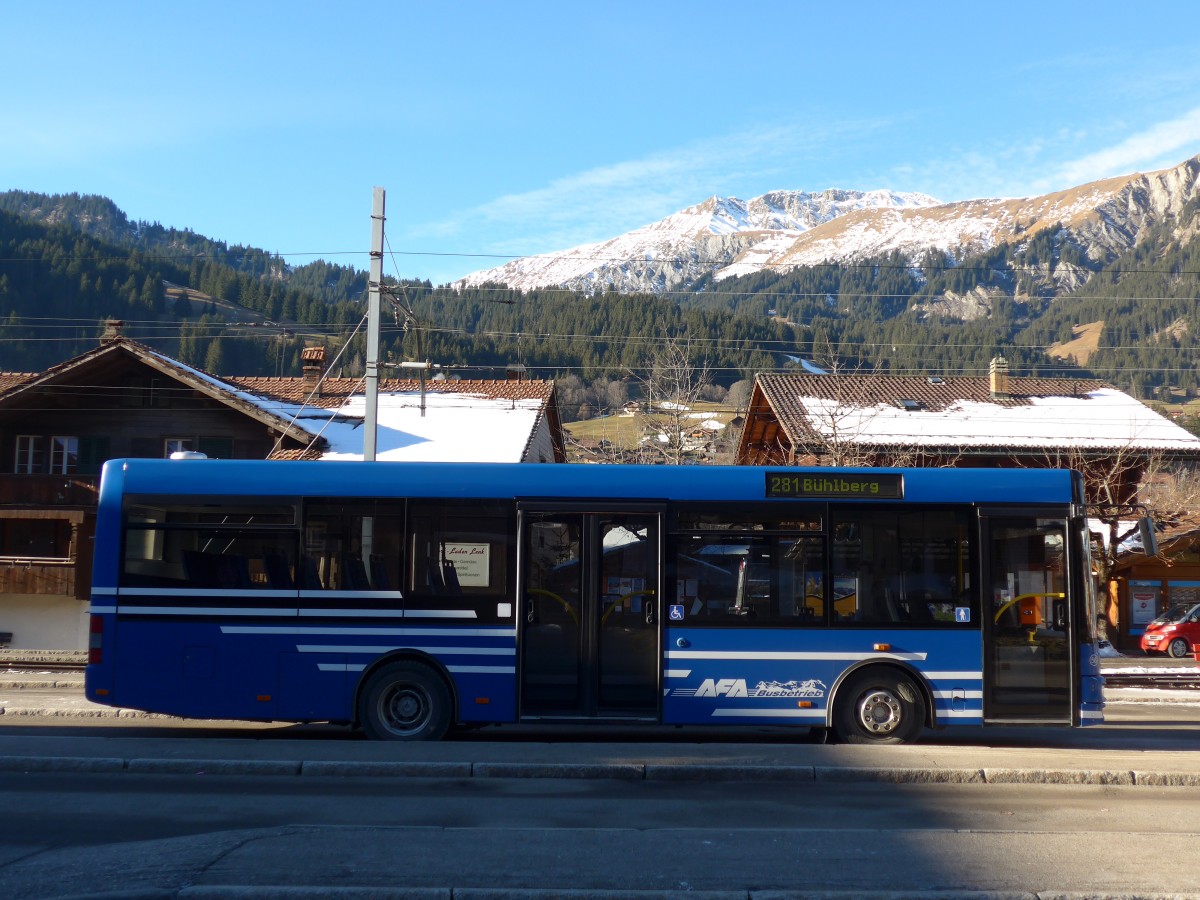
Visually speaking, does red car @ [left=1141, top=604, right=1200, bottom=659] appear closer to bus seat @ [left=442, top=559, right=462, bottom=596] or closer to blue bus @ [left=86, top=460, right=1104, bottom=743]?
blue bus @ [left=86, top=460, right=1104, bottom=743]

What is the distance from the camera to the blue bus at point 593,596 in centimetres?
1155

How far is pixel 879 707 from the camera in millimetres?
11664

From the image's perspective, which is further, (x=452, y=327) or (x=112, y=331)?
(x=452, y=327)

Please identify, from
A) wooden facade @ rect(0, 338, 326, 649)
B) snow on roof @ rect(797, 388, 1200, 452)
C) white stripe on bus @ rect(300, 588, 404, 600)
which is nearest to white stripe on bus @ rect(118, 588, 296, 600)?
white stripe on bus @ rect(300, 588, 404, 600)

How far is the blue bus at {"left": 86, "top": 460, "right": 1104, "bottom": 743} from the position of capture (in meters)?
11.6

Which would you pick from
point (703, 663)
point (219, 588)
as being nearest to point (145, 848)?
point (219, 588)

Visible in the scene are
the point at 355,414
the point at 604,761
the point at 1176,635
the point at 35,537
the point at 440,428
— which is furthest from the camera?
the point at 355,414

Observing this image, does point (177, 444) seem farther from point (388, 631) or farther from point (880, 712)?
point (880, 712)

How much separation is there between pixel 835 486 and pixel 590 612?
300 centimetres

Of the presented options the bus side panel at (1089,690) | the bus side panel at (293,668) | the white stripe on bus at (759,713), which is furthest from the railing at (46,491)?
the bus side panel at (1089,690)

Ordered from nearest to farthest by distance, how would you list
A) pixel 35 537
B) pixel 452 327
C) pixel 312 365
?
1. pixel 35 537
2. pixel 312 365
3. pixel 452 327

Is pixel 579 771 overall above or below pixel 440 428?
below

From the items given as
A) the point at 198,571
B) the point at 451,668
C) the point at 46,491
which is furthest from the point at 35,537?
the point at 451,668

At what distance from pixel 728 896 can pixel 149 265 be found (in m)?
124
